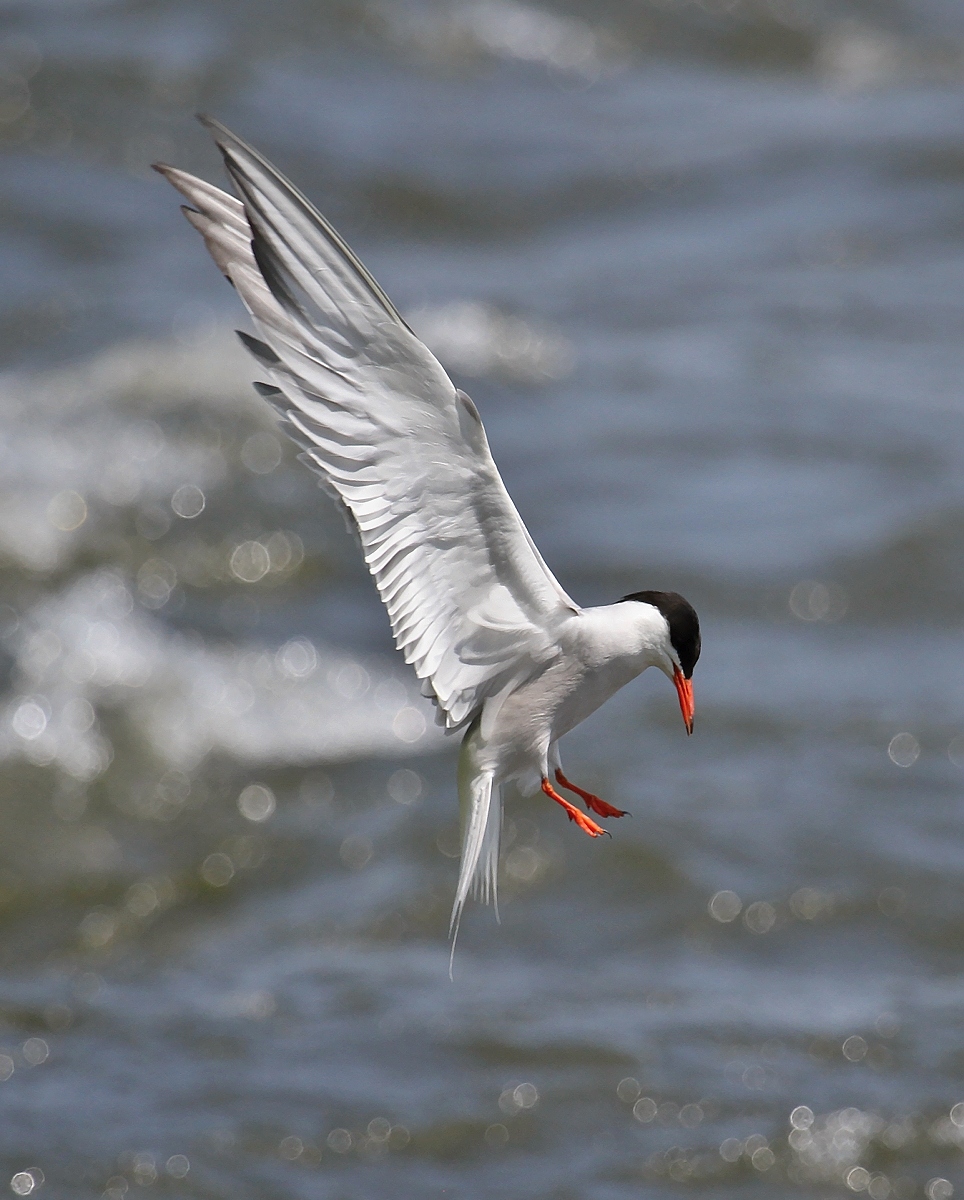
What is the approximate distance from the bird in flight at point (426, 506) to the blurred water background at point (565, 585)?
3.72m

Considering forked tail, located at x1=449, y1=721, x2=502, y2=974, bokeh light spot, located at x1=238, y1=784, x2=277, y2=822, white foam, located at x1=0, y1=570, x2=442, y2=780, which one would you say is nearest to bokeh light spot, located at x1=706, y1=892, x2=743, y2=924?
white foam, located at x1=0, y1=570, x2=442, y2=780

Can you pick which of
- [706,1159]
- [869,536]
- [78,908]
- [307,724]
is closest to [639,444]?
[869,536]

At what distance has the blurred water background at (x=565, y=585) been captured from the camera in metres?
7.39

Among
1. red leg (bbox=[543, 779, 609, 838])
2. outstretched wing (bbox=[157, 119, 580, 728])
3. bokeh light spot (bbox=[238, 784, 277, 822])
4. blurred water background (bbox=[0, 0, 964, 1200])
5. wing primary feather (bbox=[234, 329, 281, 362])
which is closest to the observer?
outstretched wing (bbox=[157, 119, 580, 728])

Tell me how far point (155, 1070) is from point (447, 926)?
175 centimetres

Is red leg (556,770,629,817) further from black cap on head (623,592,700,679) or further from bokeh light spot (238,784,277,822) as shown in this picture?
bokeh light spot (238,784,277,822)

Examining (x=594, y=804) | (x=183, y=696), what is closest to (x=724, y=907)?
(x=183, y=696)

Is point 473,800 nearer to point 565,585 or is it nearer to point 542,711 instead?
point 542,711

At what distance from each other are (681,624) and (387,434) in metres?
0.72

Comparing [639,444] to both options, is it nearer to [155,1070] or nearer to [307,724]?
[307,724]

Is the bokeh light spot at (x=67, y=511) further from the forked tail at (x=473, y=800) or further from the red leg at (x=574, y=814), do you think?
the red leg at (x=574, y=814)

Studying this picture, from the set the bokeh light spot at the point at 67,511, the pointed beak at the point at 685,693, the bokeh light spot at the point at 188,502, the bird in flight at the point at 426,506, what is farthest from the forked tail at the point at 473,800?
the bokeh light spot at the point at 188,502

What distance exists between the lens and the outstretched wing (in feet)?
10.5

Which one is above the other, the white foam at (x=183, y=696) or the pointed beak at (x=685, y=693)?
the pointed beak at (x=685, y=693)
